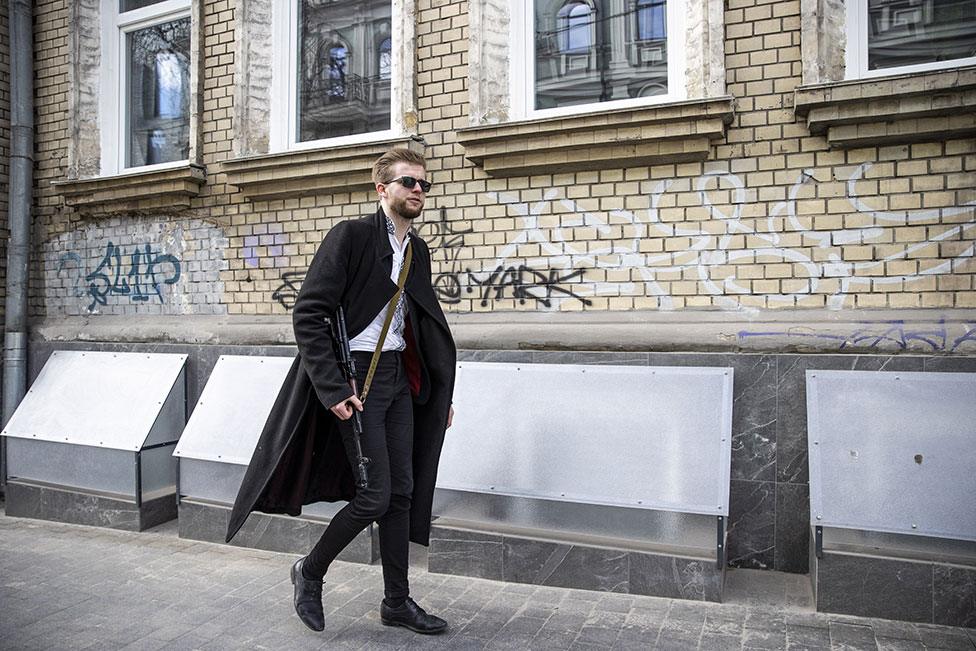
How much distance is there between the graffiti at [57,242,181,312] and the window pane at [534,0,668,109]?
3299mm

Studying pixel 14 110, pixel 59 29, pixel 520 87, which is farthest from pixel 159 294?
pixel 520 87

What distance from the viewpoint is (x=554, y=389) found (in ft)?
14.0

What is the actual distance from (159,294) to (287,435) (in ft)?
11.3

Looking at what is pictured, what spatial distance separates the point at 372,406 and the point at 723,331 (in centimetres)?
213

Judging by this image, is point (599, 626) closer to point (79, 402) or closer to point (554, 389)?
point (554, 389)

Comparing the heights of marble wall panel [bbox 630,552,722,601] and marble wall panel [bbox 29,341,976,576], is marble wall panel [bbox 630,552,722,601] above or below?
below

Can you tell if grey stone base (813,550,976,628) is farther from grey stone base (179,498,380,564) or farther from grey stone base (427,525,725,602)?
grey stone base (179,498,380,564)

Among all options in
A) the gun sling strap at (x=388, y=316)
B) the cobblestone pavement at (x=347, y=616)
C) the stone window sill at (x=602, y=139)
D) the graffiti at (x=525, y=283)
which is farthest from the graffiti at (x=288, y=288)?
the gun sling strap at (x=388, y=316)

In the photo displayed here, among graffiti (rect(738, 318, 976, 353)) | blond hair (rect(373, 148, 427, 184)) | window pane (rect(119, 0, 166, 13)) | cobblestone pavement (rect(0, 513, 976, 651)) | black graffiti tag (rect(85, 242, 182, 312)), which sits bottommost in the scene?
cobblestone pavement (rect(0, 513, 976, 651))

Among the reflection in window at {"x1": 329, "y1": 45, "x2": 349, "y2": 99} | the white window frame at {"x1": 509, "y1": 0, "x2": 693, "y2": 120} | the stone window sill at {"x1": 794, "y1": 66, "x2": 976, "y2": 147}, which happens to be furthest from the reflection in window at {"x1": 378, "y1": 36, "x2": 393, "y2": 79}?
the stone window sill at {"x1": 794, "y1": 66, "x2": 976, "y2": 147}

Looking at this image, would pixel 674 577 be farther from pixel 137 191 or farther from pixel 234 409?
pixel 137 191

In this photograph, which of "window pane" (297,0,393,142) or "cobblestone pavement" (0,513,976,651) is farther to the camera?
"window pane" (297,0,393,142)

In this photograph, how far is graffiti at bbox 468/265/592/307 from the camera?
4668mm

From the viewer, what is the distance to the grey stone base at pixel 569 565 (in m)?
3.67
